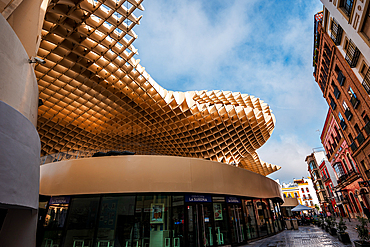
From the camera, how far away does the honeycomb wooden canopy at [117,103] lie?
48.9ft

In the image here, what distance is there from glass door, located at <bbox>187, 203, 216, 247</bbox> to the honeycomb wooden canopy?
45.2ft

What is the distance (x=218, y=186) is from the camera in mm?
11586

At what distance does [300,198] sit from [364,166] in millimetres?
69294

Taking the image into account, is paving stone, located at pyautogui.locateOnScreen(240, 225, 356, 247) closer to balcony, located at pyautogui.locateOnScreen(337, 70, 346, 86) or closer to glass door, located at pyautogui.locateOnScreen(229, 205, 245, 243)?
glass door, located at pyautogui.locateOnScreen(229, 205, 245, 243)

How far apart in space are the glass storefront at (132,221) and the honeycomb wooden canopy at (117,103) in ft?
40.9

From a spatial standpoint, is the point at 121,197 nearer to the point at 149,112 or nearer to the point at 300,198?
the point at 149,112

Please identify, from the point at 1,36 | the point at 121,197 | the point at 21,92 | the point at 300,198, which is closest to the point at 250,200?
the point at 121,197

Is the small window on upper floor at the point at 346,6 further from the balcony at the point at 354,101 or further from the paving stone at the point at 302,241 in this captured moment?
the paving stone at the point at 302,241

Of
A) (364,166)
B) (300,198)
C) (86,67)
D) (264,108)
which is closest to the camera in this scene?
(86,67)

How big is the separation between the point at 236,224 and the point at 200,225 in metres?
3.17

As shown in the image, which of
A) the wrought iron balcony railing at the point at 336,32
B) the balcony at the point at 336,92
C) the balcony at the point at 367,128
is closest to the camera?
the wrought iron balcony railing at the point at 336,32

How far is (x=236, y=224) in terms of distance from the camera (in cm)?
1223

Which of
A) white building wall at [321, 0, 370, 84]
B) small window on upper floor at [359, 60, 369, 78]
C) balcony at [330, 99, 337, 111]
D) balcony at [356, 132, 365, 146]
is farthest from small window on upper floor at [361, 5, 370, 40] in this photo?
balcony at [330, 99, 337, 111]

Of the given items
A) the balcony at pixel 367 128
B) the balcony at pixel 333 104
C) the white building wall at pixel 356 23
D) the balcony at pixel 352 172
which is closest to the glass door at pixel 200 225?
the white building wall at pixel 356 23
